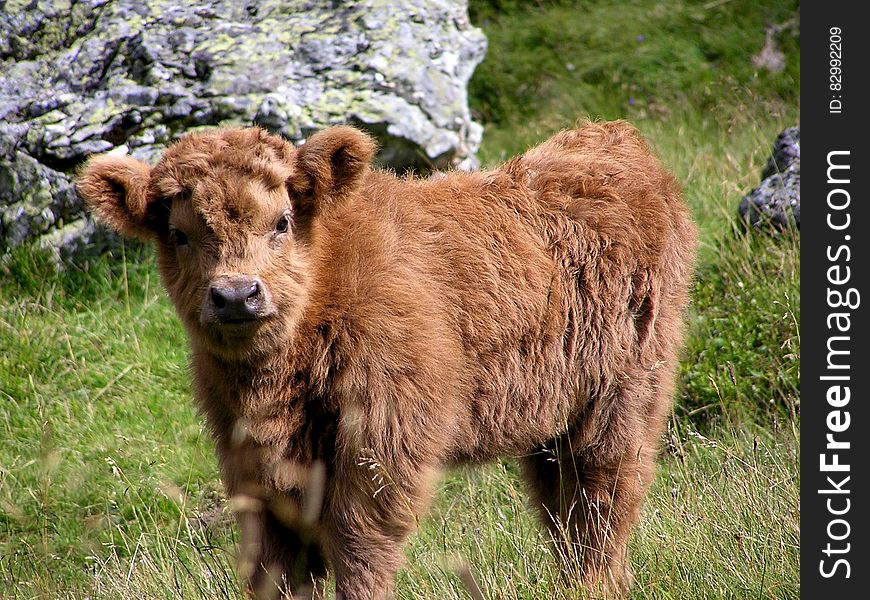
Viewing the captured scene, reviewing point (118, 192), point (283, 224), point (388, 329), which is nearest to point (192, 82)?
point (118, 192)

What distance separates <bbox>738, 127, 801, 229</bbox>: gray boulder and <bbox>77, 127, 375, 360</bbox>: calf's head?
13.9 ft

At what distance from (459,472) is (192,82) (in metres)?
3.49

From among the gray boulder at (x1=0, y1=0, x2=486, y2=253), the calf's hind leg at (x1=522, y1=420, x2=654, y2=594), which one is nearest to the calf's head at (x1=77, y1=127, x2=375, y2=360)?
the calf's hind leg at (x1=522, y1=420, x2=654, y2=594)

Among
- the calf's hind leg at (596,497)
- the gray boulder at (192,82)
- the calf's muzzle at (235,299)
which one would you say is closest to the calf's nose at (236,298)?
the calf's muzzle at (235,299)

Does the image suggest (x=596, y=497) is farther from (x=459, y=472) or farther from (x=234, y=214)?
(x=234, y=214)

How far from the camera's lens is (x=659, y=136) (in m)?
10.7

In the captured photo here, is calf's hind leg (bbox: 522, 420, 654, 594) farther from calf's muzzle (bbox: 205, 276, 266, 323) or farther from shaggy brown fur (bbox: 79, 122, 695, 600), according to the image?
calf's muzzle (bbox: 205, 276, 266, 323)

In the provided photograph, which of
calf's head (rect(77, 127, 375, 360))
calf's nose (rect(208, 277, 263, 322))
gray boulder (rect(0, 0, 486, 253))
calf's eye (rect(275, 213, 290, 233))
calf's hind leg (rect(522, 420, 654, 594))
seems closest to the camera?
calf's nose (rect(208, 277, 263, 322))

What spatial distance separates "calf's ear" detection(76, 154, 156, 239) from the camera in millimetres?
4781

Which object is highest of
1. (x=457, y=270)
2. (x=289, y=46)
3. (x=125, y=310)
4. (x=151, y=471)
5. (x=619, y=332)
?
(x=289, y=46)

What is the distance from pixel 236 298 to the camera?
4285 millimetres

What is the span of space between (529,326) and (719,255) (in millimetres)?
3566
